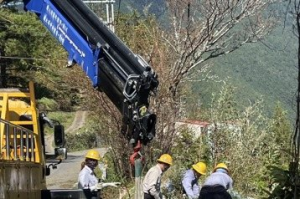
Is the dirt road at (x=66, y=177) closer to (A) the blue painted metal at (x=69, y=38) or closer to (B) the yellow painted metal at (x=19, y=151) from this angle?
(B) the yellow painted metal at (x=19, y=151)

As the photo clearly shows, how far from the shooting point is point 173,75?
17000 millimetres

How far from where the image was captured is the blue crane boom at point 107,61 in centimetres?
838

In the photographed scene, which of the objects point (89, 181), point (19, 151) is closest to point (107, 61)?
point (19, 151)

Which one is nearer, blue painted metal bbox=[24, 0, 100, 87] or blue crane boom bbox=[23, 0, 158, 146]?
blue crane boom bbox=[23, 0, 158, 146]

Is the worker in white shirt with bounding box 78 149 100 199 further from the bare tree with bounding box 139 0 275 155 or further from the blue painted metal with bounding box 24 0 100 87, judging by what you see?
the bare tree with bounding box 139 0 275 155

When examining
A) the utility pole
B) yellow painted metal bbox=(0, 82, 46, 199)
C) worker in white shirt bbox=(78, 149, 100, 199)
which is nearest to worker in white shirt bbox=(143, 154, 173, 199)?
worker in white shirt bbox=(78, 149, 100, 199)

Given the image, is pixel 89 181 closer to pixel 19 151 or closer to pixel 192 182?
pixel 192 182

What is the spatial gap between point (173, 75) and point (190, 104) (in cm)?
376

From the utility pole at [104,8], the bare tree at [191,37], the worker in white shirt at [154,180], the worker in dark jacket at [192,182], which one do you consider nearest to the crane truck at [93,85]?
the worker in white shirt at [154,180]

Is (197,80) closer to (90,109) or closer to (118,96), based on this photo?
(90,109)

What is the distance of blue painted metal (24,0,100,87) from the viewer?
9.20 meters

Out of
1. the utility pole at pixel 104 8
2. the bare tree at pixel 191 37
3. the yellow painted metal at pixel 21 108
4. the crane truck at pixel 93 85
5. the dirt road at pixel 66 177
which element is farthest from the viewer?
the dirt road at pixel 66 177

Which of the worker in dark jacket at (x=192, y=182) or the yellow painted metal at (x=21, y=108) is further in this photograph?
the worker in dark jacket at (x=192, y=182)

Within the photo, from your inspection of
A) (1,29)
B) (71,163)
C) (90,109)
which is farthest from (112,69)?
(1,29)
